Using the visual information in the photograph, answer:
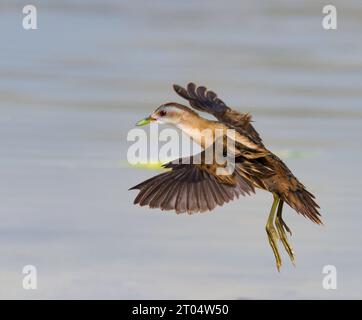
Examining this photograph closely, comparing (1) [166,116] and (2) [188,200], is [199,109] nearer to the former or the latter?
(1) [166,116]

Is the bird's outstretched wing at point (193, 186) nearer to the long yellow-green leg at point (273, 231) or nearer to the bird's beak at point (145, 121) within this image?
the long yellow-green leg at point (273, 231)

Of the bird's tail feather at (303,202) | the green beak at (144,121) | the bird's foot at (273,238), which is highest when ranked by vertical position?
the green beak at (144,121)

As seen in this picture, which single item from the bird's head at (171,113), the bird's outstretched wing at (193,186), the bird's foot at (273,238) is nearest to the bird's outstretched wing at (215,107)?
the bird's head at (171,113)

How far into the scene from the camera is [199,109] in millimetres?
8484

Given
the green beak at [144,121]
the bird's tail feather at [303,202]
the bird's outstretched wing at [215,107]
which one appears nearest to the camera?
the bird's tail feather at [303,202]

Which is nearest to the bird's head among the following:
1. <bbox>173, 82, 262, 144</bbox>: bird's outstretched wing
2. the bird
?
the bird

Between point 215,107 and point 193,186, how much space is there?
93cm

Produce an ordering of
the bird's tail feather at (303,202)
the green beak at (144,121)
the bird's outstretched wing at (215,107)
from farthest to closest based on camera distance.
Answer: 1. the bird's outstretched wing at (215,107)
2. the green beak at (144,121)
3. the bird's tail feather at (303,202)

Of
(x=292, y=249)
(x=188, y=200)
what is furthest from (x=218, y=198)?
(x=292, y=249)

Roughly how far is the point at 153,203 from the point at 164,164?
16.9 inches

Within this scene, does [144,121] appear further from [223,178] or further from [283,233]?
[283,233]

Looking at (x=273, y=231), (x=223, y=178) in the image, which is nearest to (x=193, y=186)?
(x=223, y=178)

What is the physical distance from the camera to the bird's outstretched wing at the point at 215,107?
27.3 ft

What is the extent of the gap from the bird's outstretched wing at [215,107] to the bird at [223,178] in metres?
0.01
